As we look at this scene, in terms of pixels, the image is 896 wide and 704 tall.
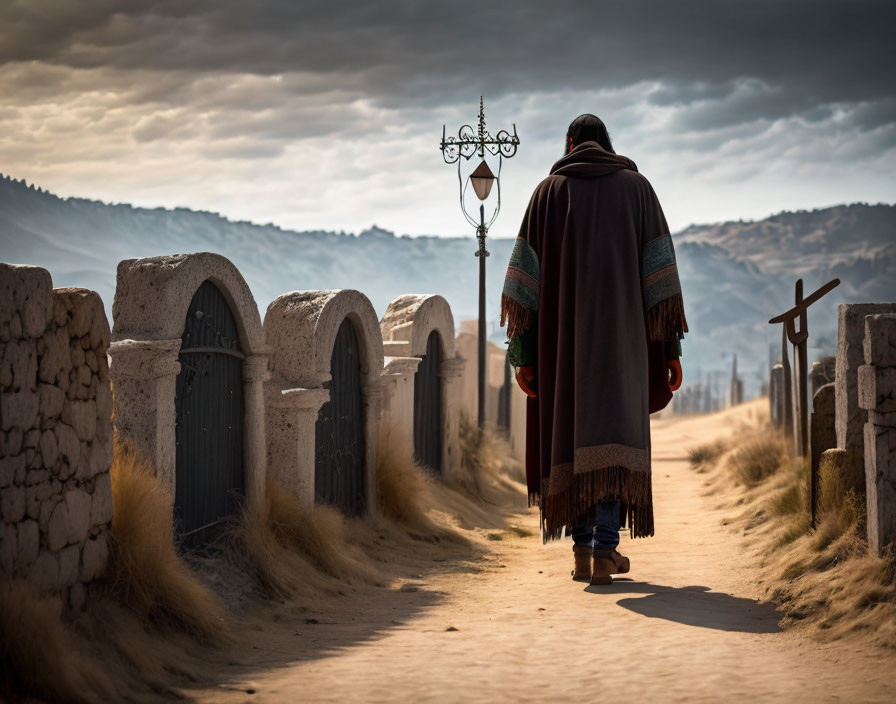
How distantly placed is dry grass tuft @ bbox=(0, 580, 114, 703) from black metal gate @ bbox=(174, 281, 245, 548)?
1824 mm

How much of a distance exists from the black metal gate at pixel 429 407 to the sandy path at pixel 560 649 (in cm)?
385

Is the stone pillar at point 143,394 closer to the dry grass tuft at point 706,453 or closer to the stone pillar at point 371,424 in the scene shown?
the stone pillar at point 371,424

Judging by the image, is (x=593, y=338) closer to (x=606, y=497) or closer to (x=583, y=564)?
(x=606, y=497)

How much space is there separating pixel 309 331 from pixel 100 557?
2.96 meters

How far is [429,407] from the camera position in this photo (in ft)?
35.0

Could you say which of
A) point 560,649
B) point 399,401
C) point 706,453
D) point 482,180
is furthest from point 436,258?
point 560,649

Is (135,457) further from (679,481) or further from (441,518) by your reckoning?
(679,481)

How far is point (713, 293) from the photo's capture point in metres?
180

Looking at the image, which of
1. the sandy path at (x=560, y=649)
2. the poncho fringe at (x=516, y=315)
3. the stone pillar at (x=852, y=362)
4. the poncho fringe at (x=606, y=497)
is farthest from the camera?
the stone pillar at (x=852, y=362)

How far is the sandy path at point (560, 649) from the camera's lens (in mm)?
3682

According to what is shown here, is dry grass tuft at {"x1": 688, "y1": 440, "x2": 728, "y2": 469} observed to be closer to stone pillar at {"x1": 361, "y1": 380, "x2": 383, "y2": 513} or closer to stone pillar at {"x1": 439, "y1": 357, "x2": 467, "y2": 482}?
stone pillar at {"x1": 439, "y1": 357, "x2": 467, "y2": 482}

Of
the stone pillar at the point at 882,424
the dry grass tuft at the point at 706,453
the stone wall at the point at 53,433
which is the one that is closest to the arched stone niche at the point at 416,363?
the stone wall at the point at 53,433

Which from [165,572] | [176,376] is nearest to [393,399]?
[176,376]

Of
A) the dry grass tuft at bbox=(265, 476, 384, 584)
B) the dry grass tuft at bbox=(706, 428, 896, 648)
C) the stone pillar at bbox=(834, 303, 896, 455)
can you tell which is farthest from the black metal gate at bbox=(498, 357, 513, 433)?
the stone pillar at bbox=(834, 303, 896, 455)
